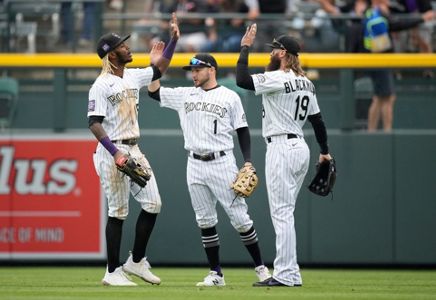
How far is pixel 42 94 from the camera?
484 inches

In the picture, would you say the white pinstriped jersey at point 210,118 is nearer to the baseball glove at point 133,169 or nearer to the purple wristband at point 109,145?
the baseball glove at point 133,169

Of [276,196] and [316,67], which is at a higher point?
[316,67]

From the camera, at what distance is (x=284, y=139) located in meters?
9.00

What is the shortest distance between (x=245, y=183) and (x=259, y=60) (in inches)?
129

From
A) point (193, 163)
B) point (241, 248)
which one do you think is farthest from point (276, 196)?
point (241, 248)

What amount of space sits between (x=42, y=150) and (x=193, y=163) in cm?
332

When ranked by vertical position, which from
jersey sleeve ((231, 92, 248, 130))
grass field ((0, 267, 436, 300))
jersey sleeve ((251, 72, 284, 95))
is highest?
jersey sleeve ((251, 72, 284, 95))

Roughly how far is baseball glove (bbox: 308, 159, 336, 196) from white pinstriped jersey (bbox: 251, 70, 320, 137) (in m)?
0.57

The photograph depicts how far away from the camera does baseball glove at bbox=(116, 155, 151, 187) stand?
8648 mm

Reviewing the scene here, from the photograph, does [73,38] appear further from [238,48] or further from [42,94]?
[238,48]

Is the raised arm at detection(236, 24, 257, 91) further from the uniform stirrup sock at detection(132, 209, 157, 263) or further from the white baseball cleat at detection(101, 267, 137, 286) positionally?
the white baseball cleat at detection(101, 267, 137, 286)

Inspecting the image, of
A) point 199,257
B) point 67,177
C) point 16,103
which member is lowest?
point 199,257

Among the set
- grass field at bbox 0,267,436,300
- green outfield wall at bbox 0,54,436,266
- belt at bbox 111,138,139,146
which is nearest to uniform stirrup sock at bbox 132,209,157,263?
grass field at bbox 0,267,436,300

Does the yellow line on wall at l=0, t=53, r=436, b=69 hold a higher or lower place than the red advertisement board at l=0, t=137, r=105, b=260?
higher
